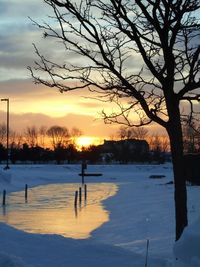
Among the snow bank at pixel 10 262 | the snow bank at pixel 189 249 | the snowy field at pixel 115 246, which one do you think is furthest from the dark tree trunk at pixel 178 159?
the snow bank at pixel 10 262

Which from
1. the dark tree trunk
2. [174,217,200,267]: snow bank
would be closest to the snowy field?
[174,217,200,267]: snow bank

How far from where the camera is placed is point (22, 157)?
125 m

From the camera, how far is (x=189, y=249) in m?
6.31

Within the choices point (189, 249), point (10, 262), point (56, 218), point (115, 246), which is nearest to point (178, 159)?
point (189, 249)

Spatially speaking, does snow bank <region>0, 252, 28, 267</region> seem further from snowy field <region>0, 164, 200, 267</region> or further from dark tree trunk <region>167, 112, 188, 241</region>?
dark tree trunk <region>167, 112, 188, 241</region>

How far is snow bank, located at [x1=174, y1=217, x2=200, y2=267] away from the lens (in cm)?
619

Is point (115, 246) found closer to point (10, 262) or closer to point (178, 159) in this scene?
point (178, 159)

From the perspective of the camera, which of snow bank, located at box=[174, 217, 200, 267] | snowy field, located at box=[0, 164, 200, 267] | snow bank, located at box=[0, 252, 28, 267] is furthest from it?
snow bank, located at box=[0, 252, 28, 267]

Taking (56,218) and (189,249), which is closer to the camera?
(189,249)

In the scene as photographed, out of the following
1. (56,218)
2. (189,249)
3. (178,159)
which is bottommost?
(56,218)

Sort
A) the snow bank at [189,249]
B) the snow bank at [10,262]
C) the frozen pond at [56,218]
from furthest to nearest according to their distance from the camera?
1. the frozen pond at [56,218]
2. the snow bank at [10,262]
3. the snow bank at [189,249]

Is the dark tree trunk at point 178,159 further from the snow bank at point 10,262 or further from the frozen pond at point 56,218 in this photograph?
the frozen pond at point 56,218

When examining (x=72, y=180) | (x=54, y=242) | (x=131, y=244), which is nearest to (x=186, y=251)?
(x=54, y=242)

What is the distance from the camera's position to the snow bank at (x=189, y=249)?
6.19 metres
